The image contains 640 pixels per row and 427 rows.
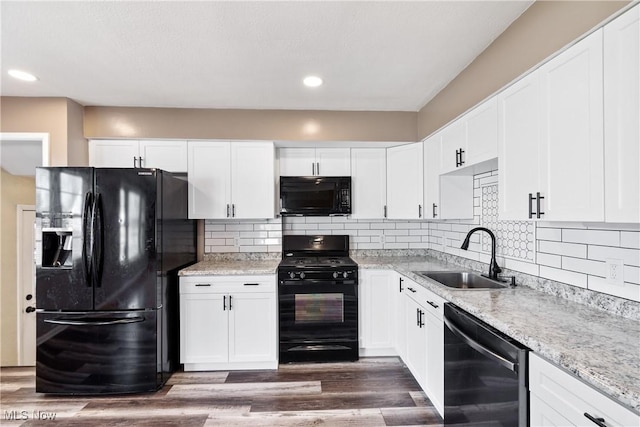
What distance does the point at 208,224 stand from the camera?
3.49 m

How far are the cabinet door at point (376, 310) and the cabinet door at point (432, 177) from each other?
0.76 metres

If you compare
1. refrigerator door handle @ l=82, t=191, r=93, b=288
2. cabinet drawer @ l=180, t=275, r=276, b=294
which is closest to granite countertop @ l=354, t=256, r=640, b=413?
cabinet drawer @ l=180, t=275, r=276, b=294

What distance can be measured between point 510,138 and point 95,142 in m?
3.55

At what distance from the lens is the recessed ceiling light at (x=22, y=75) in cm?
231

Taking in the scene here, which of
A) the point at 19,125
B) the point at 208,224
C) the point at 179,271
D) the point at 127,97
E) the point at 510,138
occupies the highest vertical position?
the point at 127,97

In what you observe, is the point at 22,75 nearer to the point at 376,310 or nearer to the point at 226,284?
the point at 226,284

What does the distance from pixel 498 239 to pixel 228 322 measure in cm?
243

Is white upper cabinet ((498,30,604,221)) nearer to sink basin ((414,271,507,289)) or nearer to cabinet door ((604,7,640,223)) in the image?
cabinet door ((604,7,640,223))

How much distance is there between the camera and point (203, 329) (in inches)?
111

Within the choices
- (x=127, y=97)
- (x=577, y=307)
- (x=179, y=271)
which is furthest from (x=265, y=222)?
A: (x=577, y=307)

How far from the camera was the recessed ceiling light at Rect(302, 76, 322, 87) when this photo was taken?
244 cm

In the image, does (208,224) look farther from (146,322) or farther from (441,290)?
(441,290)

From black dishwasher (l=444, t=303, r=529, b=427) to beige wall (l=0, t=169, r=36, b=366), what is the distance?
3.90 meters

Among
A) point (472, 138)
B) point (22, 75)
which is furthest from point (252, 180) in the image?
point (472, 138)
